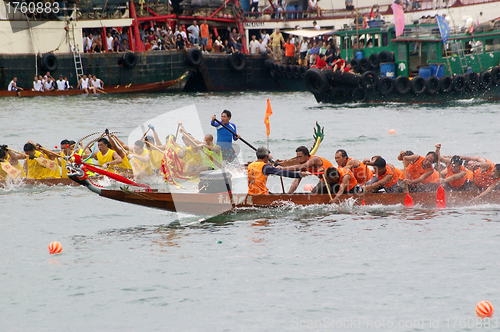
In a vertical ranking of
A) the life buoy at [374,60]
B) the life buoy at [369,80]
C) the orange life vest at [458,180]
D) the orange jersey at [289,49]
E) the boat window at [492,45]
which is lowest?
the orange life vest at [458,180]

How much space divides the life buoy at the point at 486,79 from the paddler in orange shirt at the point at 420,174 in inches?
636

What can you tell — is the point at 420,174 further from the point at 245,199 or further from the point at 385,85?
the point at 385,85

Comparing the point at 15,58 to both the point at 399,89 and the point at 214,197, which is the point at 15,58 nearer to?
the point at 399,89

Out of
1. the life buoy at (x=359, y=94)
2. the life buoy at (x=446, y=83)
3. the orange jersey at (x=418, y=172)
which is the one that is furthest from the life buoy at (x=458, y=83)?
the orange jersey at (x=418, y=172)

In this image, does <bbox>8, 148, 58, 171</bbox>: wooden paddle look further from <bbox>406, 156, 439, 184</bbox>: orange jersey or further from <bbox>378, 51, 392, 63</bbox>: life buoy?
<bbox>378, 51, 392, 63</bbox>: life buoy

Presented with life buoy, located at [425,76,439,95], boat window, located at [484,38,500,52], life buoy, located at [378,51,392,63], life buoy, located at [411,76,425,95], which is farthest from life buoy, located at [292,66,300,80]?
boat window, located at [484,38,500,52]

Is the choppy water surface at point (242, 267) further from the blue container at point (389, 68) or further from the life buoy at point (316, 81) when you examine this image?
the blue container at point (389, 68)

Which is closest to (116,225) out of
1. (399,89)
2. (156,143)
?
(156,143)

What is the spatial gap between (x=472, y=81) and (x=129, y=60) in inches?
697

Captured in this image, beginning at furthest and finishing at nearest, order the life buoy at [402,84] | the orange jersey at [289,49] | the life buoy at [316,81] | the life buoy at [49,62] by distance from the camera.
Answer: the orange jersey at [289,49] → the life buoy at [49,62] → the life buoy at [316,81] → the life buoy at [402,84]

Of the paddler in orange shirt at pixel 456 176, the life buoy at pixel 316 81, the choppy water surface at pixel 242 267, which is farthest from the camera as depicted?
the life buoy at pixel 316 81

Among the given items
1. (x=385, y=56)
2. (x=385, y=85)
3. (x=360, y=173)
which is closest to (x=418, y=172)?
(x=360, y=173)

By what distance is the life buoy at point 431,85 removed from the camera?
86.2ft

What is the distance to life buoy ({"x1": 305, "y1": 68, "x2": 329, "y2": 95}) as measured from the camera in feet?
90.3
